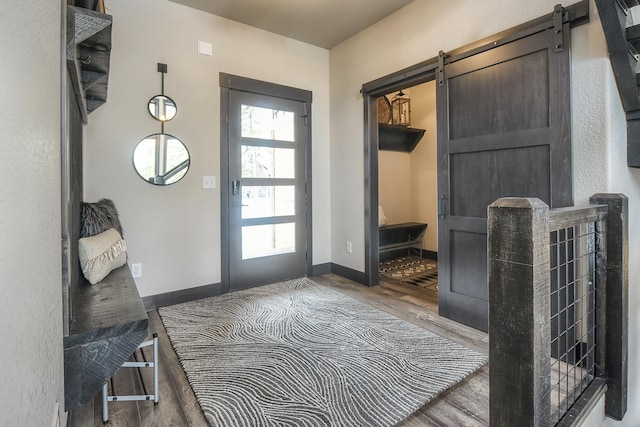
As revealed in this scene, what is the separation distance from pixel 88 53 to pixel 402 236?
4282 millimetres

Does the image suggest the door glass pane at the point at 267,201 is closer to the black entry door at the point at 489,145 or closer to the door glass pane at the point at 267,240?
the door glass pane at the point at 267,240

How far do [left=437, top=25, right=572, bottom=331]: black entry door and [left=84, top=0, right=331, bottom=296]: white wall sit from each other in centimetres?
213

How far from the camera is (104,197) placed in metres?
2.72

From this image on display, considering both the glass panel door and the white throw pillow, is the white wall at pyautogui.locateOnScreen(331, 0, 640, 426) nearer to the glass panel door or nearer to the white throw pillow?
the glass panel door

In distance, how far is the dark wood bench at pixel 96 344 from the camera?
1.32m

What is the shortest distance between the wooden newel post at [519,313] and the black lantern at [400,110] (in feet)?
13.0

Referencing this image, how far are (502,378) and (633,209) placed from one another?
1695 mm

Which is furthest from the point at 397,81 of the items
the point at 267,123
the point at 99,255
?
the point at 99,255

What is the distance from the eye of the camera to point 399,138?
5.03 meters

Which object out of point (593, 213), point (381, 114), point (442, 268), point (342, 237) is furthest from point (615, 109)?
point (381, 114)

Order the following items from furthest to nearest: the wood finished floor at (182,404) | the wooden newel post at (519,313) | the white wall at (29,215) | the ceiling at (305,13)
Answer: the ceiling at (305,13) → the wood finished floor at (182,404) → the wooden newel post at (519,313) → the white wall at (29,215)

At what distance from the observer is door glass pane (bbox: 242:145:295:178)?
3.48 meters

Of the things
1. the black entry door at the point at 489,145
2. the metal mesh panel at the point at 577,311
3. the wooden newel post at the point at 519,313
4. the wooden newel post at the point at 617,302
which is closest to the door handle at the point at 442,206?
the black entry door at the point at 489,145

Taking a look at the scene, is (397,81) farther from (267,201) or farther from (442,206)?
(267,201)
